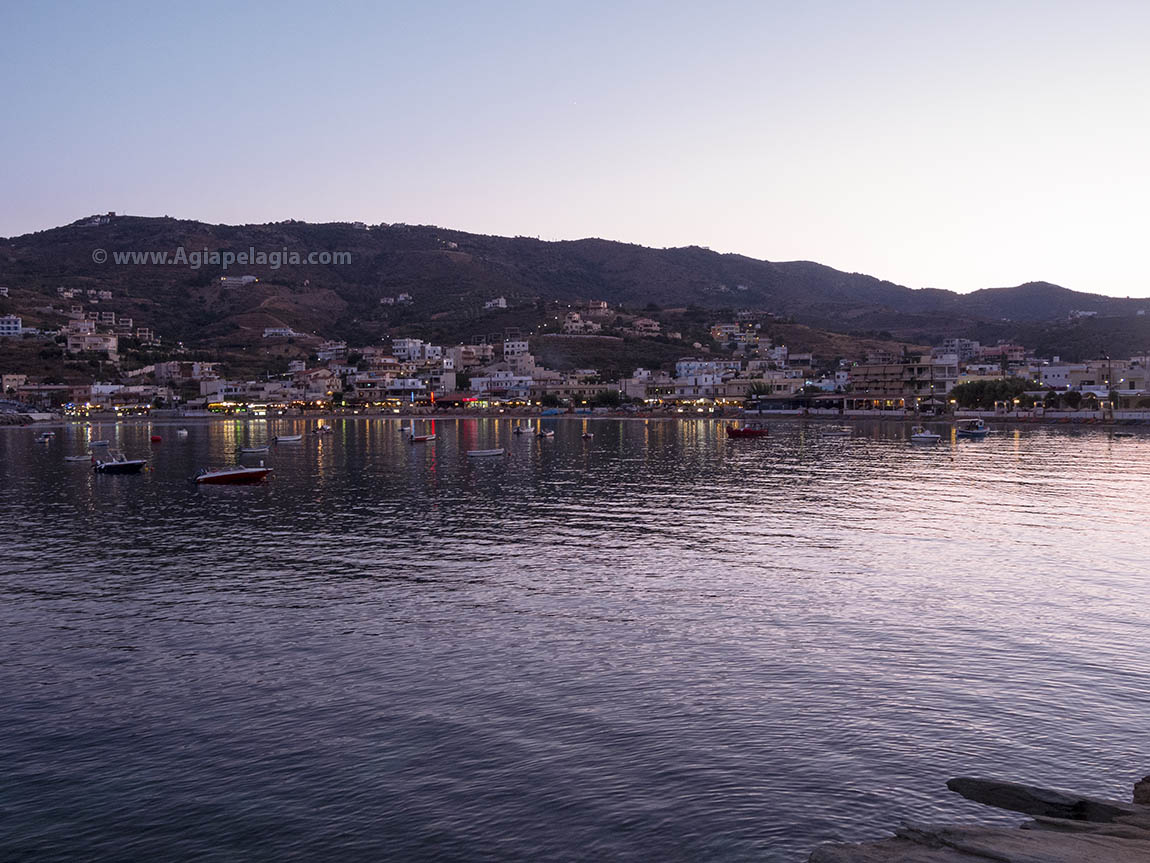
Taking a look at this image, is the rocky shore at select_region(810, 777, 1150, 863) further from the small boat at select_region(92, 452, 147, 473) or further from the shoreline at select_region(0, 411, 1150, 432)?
the shoreline at select_region(0, 411, 1150, 432)

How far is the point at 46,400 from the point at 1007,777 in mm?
213171

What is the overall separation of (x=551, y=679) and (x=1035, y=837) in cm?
1061

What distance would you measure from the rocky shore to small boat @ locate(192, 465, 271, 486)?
203 ft

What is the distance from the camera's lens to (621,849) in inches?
496

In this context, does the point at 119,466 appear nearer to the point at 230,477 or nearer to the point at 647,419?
the point at 230,477

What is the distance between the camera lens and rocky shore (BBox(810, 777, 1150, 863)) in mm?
11125

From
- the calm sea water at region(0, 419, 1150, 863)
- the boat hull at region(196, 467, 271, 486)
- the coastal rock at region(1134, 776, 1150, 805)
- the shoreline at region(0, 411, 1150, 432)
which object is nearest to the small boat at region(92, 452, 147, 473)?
the boat hull at region(196, 467, 271, 486)

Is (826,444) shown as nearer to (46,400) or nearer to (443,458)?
(443,458)

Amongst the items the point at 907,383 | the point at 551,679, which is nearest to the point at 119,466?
the point at 551,679

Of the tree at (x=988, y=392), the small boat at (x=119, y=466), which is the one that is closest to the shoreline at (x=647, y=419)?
the tree at (x=988, y=392)

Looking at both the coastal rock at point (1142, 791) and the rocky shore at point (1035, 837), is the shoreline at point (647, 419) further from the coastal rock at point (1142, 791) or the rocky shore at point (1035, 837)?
the rocky shore at point (1035, 837)

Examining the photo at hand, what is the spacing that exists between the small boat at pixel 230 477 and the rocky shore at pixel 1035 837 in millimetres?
61734

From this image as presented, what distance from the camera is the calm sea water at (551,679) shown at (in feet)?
44.8

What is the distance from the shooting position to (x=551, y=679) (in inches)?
787
